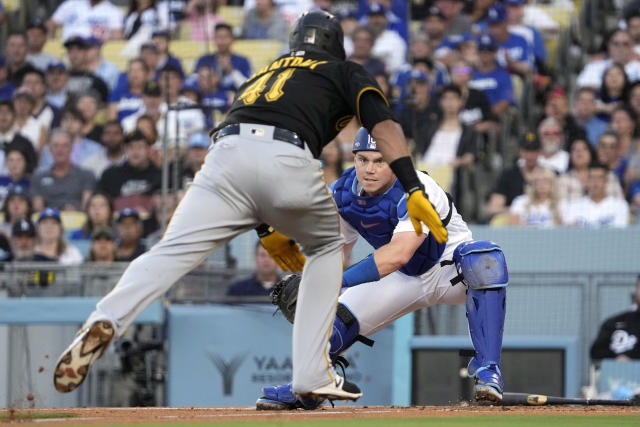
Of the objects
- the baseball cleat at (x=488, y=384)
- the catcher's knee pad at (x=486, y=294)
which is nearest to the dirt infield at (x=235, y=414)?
the baseball cleat at (x=488, y=384)

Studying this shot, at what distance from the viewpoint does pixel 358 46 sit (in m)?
12.8

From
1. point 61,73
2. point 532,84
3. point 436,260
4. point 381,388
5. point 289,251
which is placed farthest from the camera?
point 61,73

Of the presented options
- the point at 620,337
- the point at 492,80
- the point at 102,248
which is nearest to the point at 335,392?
the point at 620,337

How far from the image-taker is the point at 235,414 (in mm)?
5789

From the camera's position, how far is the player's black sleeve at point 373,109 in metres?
4.92

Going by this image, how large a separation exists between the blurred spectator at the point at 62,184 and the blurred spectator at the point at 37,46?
2046mm

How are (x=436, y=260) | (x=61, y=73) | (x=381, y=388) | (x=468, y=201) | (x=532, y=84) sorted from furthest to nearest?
1. (x=61, y=73)
2. (x=532, y=84)
3. (x=468, y=201)
4. (x=381, y=388)
5. (x=436, y=260)

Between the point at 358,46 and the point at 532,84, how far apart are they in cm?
200

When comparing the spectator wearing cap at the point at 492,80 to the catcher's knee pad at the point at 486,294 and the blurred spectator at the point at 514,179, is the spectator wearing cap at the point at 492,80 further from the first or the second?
the catcher's knee pad at the point at 486,294

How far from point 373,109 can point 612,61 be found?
8.14 m

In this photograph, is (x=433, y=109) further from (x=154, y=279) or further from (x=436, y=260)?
(x=154, y=279)

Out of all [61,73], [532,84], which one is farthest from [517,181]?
[61,73]

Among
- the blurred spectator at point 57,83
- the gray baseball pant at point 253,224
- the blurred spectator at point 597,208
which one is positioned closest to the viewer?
the gray baseball pant at point 253,224

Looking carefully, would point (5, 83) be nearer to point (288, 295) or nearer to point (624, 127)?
point (624, 127)
